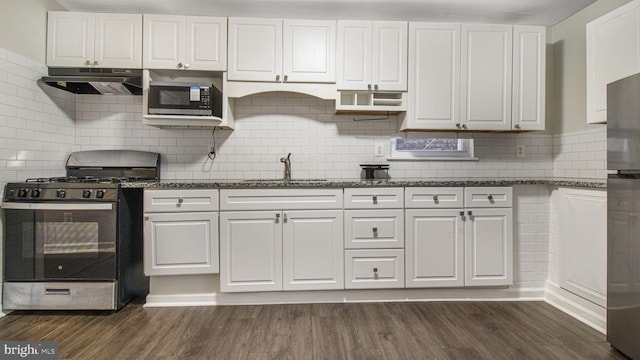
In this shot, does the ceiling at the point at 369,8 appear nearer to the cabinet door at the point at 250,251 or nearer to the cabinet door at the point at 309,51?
the cabinet door at the point at 309,51

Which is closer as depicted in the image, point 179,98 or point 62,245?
point 62,245

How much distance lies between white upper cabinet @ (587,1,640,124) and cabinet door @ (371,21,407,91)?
1257 mm

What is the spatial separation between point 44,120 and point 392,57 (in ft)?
9.51

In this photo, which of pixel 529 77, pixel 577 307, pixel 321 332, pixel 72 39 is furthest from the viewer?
pixel 529 77

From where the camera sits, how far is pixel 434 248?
7.54ft

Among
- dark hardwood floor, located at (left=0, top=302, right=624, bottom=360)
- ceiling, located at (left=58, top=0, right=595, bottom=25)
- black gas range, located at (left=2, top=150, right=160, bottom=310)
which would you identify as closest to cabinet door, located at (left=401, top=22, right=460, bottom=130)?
ceiling, located at (left=58, top=0, right=595, bottom=25)

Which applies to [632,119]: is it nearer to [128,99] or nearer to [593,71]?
[593,71]

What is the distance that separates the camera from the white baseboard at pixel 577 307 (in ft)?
6.52

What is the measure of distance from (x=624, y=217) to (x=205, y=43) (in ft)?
9.96

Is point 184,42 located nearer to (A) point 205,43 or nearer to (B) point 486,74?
(A) point 205,43

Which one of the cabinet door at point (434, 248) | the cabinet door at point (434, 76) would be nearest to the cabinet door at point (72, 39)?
the cabinet door at point (434, 76)

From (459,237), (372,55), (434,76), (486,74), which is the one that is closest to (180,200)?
(372,55)

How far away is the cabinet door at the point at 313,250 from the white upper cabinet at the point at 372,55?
112cm

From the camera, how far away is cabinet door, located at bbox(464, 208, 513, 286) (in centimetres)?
232
